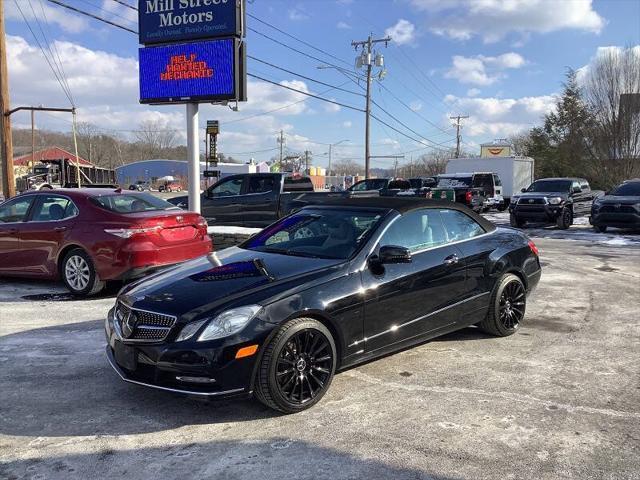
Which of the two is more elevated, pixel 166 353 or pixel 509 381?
pixel 166 353

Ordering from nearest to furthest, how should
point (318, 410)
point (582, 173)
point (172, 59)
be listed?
point (318, 410), point (172, 59), point (582, 173)

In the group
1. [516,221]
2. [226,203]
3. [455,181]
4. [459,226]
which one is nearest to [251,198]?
[226,203]

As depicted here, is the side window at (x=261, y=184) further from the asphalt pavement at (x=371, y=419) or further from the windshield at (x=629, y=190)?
the windshield at (x=629, y=190)

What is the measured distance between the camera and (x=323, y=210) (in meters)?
5.25

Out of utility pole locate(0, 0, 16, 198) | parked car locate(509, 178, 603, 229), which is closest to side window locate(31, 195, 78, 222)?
utility pole locate(0, 0, 16, 198)

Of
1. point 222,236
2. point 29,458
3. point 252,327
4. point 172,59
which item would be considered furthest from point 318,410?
point 172,59

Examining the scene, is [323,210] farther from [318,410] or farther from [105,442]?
[105,442]

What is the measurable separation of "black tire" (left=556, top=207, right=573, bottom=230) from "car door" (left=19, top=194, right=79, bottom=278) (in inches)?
629

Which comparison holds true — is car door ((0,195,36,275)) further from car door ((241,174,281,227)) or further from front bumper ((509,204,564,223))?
front bumper ((509,204,564,223))

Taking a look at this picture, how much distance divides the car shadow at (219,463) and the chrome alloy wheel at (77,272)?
453cm

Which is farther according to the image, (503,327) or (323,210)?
(503,327)

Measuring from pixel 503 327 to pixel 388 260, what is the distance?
2031 millimetres

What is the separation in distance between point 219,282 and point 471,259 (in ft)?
8.27

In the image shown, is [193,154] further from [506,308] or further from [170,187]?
[170,187]
